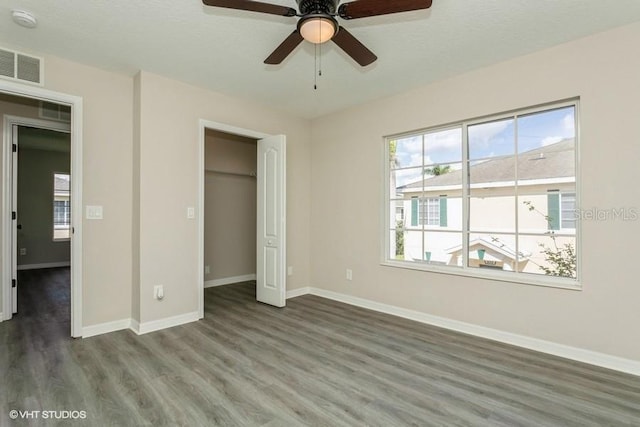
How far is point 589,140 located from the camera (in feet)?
8.76

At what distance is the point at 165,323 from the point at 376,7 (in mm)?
3421

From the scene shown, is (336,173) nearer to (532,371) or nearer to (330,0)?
(330,0)

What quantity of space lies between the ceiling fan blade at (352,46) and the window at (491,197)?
5.30ft

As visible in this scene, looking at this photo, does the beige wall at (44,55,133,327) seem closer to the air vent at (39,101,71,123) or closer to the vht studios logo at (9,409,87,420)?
the air vent at (39,101,71,123)

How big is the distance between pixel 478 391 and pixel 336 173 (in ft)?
10.1

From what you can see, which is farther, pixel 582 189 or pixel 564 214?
pixel 564 214

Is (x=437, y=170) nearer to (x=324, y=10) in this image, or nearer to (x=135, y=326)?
(x=324, y=10)

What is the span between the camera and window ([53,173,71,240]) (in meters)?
7.45

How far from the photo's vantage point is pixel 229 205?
18.7 ft

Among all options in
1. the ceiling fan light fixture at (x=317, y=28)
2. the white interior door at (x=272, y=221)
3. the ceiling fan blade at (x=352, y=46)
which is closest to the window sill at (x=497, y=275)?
the white interior door at (x=272, y=221)

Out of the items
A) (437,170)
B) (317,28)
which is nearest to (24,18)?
(317,28)

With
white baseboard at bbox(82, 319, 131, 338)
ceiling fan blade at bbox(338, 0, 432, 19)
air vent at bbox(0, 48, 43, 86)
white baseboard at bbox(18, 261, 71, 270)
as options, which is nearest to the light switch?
white baseboard at bbox(82, 319, 131, 338)

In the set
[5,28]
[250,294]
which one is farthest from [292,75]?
[250,294]

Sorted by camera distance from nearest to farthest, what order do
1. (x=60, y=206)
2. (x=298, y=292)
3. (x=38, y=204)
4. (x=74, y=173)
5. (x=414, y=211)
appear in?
(x=74, y=173) < (x=414, y=211) < (x=298, y=292) < (x=38, y=204) < (x=60, y=206)
